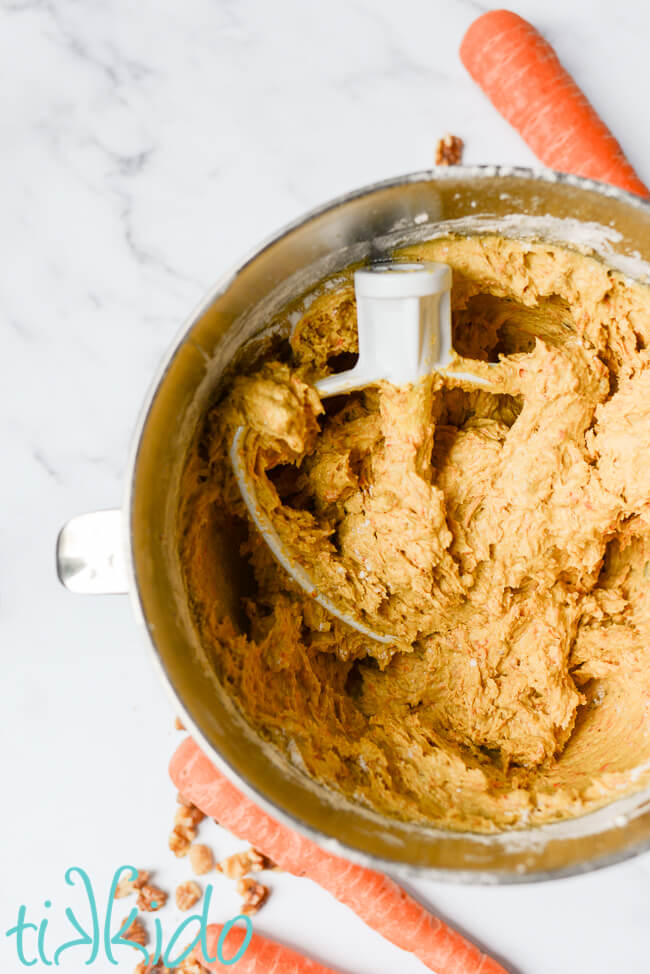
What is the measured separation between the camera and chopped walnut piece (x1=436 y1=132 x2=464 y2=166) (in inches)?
52.2

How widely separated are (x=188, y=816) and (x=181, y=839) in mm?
47

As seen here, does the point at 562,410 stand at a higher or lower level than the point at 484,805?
higher

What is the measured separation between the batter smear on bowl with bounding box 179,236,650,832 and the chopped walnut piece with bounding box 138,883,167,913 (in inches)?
24.3

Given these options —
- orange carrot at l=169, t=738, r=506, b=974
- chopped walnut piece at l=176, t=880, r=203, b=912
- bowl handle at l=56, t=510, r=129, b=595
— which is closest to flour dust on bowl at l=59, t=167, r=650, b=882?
bowl handle at l=56, t=510, r=129, b=595

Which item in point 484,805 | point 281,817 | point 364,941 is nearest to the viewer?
point 281,817

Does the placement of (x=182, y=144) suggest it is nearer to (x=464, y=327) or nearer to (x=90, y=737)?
(x=464, y=327)

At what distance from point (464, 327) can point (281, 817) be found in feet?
2.47

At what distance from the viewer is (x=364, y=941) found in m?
1.47

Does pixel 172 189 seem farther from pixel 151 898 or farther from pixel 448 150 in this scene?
pixel 151 898

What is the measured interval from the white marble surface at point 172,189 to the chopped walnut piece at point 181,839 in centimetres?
4

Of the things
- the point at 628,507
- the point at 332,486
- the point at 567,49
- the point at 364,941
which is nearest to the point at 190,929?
the point at 364,941

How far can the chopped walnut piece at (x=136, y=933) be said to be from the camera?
1.47 metres

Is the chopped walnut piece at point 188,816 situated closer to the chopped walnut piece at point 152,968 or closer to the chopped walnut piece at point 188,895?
the chopped walnut piece at point 188,895

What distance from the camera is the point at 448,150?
4.35ft
